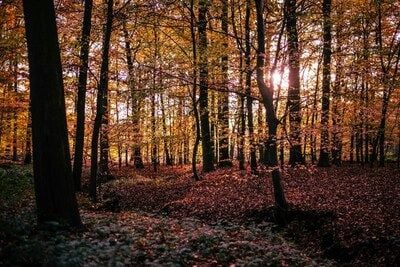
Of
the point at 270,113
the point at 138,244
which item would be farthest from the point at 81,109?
the point at 138,244

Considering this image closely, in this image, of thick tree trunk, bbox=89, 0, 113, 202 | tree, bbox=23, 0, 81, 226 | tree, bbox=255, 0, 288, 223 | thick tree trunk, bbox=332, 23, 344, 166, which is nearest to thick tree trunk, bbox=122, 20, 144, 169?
thick tree trunk, bbox=89, 0, 113, 202

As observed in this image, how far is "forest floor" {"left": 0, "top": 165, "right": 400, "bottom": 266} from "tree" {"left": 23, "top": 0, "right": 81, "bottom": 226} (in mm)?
632

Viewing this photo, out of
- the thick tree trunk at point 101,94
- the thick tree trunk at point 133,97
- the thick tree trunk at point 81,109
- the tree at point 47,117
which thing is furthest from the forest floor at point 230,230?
the thick tree trunk at point 133,97

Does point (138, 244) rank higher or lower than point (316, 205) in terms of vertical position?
lower

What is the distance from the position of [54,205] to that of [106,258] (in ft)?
8.53

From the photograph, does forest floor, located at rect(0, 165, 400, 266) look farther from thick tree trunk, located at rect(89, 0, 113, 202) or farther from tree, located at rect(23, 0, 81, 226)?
thick tree trunk, located at rect(89, 0, 113, 202)

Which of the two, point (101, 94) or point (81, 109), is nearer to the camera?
point (101, 94)

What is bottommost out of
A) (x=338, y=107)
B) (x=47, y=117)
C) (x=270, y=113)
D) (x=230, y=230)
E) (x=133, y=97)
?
(x=230, y=230)

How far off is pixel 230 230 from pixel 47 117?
6.37 m

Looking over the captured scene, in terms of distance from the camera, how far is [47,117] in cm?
995

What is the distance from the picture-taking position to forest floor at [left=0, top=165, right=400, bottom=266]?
28.8 ft

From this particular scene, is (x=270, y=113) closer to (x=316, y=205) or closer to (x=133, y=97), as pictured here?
(x=316, y=205)

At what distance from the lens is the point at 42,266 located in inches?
291

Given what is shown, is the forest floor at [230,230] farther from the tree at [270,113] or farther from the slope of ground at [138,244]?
the tree at [270,113]
